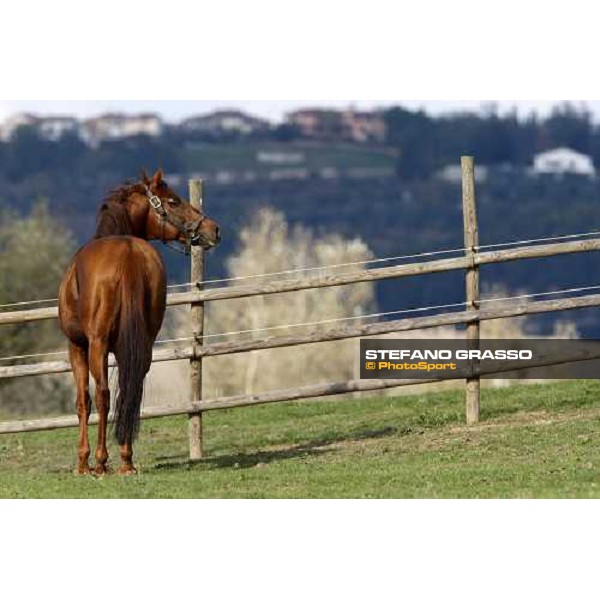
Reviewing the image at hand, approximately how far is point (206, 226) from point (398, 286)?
116782 millimetres

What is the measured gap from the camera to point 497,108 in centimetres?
18862

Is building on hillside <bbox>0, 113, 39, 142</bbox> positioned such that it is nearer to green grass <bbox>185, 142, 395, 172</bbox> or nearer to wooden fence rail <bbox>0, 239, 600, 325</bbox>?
green grass <bbox>185, 142, 395, 172</bbox>

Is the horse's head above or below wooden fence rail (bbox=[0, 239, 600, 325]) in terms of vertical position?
above

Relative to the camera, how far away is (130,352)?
13.0m

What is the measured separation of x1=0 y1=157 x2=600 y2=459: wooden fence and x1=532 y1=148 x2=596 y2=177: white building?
158 meters

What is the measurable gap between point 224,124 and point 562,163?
44.6 m

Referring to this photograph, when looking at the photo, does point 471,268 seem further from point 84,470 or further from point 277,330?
point 277,330

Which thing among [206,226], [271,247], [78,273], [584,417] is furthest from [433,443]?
[271,247]

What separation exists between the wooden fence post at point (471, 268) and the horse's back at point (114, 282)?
4.08m

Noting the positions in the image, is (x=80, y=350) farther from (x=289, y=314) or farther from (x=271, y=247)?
(x=271, y=247)

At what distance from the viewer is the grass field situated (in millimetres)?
12375

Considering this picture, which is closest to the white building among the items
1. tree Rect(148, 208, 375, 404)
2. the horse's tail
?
tree Rect(148, 208, 375, 404)

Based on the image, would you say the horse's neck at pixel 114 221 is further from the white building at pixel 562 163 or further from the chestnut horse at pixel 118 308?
the white building at pixel 562 163

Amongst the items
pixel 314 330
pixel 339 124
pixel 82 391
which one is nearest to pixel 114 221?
pixel 82 391
